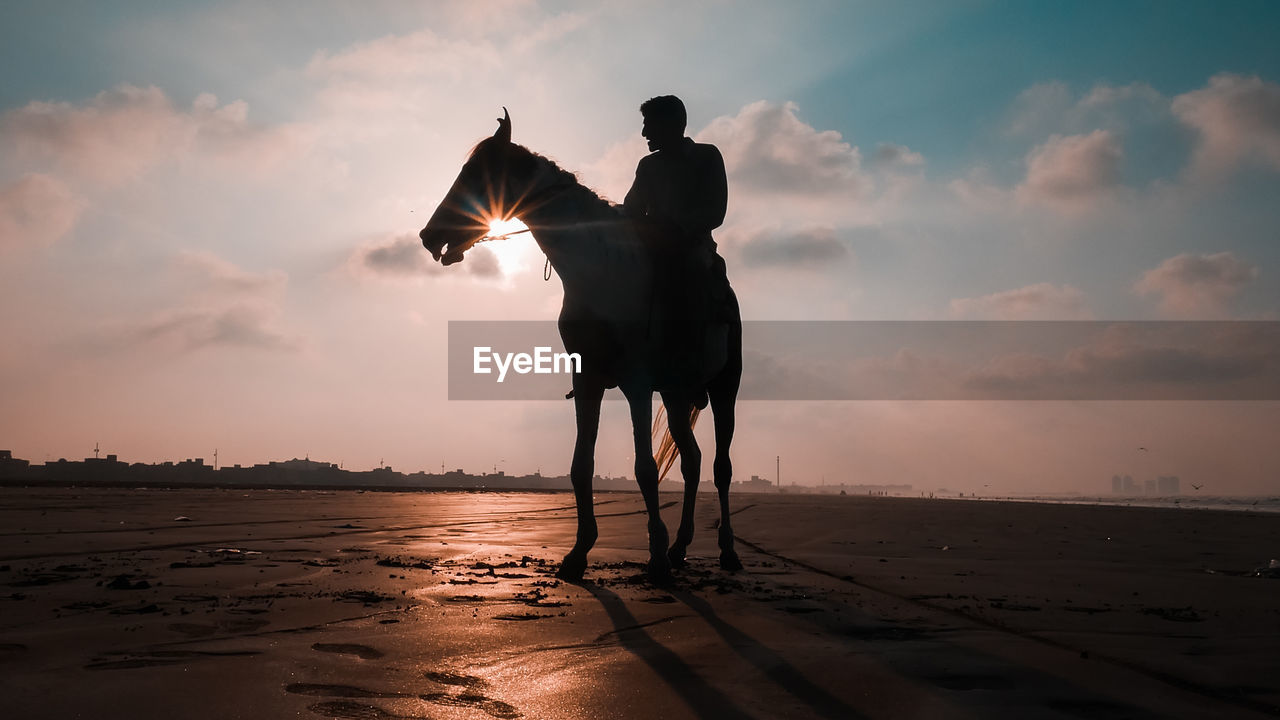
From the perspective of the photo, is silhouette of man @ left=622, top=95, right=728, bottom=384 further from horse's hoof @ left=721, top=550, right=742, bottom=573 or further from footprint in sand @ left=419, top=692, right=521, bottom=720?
footprint in sand @ left=419, top=692, right=521, bottom=720

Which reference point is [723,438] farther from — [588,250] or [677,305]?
[588,250]

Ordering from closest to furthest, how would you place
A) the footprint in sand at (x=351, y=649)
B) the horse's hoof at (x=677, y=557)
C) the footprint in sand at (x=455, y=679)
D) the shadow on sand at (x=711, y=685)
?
the shadow on sand at (x=711, y=685) → the footprint in sand at (x=455, y=679) → the footprint in sand at (x=351, y=649) → the horse's hoof at (x=677, y=557)

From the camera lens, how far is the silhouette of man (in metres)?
5.23

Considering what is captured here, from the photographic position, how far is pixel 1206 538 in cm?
948

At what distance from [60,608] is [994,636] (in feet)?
12.0

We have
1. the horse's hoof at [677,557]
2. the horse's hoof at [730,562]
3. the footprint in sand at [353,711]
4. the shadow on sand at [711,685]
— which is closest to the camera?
the footprint in sand at [353,711]

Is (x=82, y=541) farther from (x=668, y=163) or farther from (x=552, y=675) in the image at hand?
(x=552, y=675)

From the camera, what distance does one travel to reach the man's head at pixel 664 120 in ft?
19.2

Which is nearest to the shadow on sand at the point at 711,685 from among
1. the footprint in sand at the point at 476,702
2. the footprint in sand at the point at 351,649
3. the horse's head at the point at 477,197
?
the footprint in sand at the point at 476,702

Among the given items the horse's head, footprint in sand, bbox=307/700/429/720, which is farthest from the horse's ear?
footprint in sand, bbox=307/700/429/720

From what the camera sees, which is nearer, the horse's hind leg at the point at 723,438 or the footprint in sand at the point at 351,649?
the footprint in sand at the point at 351,649

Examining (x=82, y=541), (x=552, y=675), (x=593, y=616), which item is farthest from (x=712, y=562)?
(x=82, y=541)

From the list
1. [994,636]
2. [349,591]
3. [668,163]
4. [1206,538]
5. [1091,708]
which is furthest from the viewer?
[1206,538]

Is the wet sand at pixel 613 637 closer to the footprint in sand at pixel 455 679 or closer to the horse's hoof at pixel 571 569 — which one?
the footprint in sand at pixel 455 679
